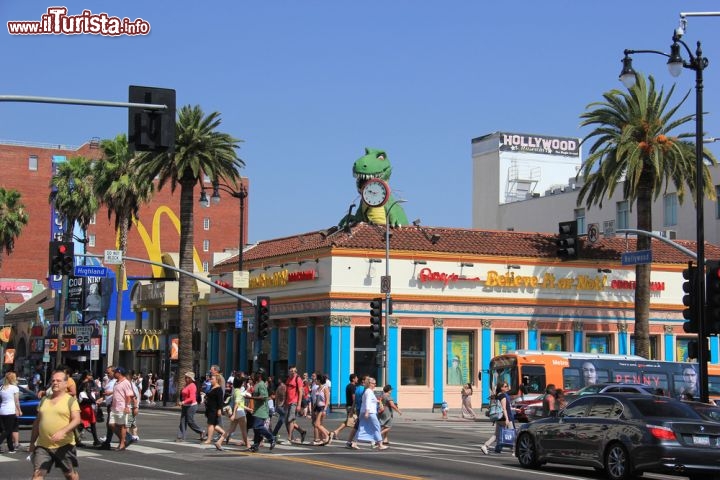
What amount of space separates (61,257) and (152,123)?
18928 millimetres

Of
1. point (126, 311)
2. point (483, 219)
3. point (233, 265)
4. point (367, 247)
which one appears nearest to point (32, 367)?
point (126, 311)

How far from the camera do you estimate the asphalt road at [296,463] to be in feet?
64.2

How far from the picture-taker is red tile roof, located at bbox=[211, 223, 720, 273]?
176 ft

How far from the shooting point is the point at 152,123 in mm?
19672

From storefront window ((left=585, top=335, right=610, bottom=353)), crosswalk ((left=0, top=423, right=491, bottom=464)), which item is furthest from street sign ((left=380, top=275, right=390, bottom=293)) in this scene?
crosswalk ((left=0, top=423, right=491, bottom=464))

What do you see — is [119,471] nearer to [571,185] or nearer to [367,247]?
[367,247]

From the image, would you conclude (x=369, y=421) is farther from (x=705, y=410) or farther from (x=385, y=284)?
(x=385, y=284)

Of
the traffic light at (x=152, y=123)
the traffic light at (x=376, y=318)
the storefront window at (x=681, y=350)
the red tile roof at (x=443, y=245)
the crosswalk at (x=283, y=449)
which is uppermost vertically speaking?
the red tile roof at (x=443, y=245)

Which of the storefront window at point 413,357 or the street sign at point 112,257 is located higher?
the street sign at point 112,257

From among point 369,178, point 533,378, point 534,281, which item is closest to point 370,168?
point 369,178

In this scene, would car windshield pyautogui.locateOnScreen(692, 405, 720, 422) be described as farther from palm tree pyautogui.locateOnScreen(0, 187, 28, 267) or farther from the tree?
palm tree pyautogui.locateOnScreen(0, 187, 28, 267)

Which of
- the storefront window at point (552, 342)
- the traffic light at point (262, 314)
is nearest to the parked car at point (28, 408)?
the traffic light at point (262, 314)

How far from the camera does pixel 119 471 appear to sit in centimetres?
1981

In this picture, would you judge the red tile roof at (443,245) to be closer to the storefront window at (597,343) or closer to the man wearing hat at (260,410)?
the storefront window at (597,343)
